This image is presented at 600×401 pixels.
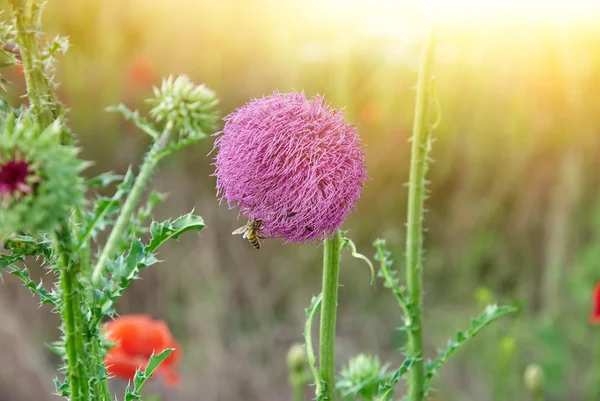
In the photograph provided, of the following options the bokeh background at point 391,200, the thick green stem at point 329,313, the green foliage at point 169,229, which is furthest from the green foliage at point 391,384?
the bokeh background at point 391,200

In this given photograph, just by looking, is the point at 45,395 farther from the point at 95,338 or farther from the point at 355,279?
the point at 95,338

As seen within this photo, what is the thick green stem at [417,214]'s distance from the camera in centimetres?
139

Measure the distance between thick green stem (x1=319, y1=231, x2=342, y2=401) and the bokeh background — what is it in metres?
2.61

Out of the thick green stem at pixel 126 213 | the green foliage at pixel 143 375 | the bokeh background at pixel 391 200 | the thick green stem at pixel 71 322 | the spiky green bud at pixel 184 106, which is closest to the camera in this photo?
the thick green stem at pixel 71 322

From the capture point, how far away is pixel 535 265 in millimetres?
4406

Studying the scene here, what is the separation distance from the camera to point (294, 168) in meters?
1.14

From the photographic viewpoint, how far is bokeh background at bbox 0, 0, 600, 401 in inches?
156

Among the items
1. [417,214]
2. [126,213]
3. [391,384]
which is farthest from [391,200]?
[391,384]

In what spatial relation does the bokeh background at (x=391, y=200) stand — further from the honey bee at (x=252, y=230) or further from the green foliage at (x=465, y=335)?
the honey bee at (x=252, y=230)

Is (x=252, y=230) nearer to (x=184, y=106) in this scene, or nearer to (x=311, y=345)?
(x=311, y=345)

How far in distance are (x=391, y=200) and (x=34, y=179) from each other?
3.63m

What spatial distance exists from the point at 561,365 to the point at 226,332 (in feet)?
6.01

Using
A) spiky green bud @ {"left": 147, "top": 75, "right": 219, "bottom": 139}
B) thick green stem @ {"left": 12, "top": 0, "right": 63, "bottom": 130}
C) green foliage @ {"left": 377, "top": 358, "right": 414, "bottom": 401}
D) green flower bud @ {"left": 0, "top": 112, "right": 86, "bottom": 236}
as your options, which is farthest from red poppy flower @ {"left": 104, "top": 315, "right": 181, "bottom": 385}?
green flower bud @ {"left": 0, "top": 112, "right": 86, "bottom": 236}

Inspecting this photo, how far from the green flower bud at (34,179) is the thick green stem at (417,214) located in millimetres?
674
